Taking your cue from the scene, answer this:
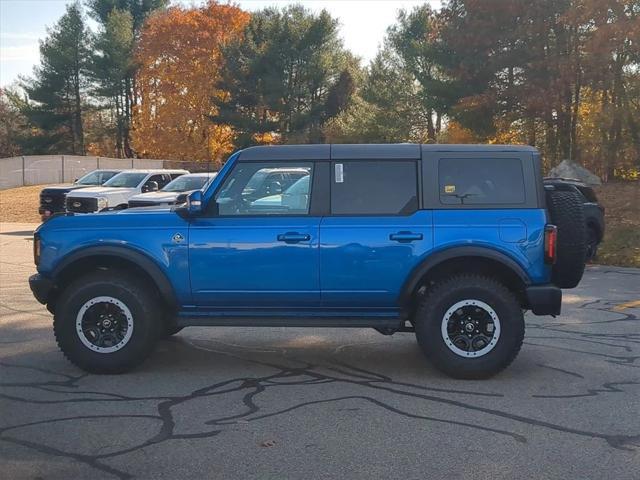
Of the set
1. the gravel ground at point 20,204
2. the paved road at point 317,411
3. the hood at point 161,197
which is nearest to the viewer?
the paved road at point 317,411

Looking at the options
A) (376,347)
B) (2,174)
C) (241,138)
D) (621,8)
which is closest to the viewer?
(376,347)

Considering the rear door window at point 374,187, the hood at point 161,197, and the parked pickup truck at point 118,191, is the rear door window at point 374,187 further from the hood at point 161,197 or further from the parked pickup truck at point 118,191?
the parked pickup truck at point 118,191

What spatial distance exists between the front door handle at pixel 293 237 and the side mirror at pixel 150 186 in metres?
14.9

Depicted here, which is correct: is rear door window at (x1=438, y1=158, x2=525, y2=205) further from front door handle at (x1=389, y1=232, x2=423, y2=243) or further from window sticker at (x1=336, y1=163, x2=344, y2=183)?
window sticker at (x1=336, y1=163, x2=344, y2=183)

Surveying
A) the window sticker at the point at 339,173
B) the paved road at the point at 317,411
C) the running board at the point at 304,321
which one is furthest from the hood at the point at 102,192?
the window sticker at the point at 339,173

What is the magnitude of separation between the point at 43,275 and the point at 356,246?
2731 mm

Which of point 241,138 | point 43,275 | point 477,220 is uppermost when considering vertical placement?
point 241,138

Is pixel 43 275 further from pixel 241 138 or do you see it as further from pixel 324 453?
pixel 241 138

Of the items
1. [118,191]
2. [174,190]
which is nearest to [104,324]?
[174,190]

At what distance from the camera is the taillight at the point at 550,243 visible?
5.93m

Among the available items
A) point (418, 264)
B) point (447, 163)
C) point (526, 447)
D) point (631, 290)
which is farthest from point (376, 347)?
point (631, 290)

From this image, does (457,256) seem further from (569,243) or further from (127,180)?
(127,180)

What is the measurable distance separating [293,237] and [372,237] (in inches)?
26.0

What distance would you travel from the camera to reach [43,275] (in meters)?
6.25
